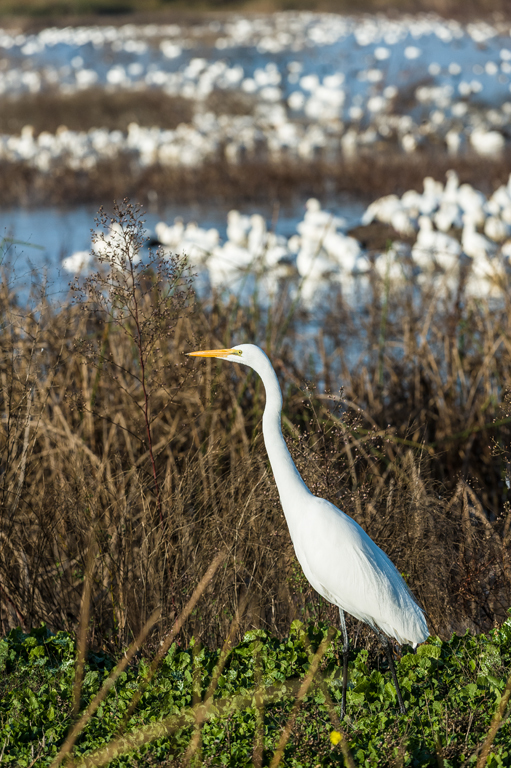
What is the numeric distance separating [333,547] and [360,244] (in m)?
7.85

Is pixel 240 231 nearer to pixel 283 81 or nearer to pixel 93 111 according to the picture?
pixel 93 111

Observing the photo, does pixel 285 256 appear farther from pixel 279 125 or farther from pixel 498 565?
pixel 279 125

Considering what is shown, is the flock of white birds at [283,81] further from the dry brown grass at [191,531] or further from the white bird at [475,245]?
the dry brown grass at [191,531]

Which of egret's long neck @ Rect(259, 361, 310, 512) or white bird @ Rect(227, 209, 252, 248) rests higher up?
white bird @ Rect(227, 209, 252, 248)

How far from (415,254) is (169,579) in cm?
737

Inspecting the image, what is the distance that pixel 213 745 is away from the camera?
2.18m

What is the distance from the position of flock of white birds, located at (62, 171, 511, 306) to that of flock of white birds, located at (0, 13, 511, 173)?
15.9 ft

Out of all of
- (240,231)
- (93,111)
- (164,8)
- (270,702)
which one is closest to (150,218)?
(240,231)

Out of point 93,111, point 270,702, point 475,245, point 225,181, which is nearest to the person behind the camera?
point 270,702

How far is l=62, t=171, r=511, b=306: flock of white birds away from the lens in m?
8.06

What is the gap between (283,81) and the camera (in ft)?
85.3

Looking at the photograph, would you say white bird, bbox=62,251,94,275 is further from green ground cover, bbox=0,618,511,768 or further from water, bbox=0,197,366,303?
water, bbox=0,197,366,303

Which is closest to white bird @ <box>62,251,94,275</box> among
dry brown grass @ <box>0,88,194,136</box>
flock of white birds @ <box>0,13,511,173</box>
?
flock of white birds @ <box>0,13,511,173</box>

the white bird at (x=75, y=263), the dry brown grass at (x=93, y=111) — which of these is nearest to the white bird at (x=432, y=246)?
the white bird at (x=75, y=263)
